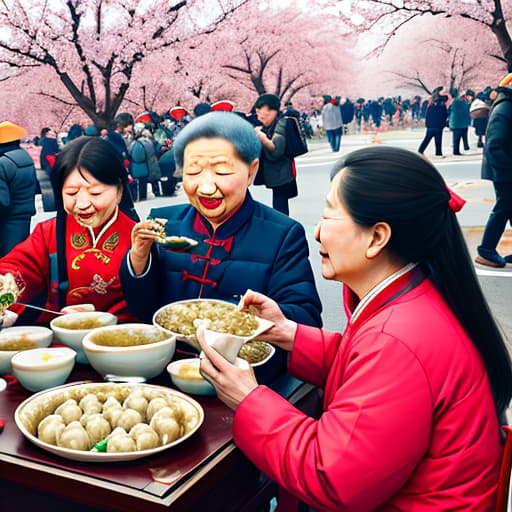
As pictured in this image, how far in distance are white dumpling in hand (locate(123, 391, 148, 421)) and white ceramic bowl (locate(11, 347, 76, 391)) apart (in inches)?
11.3

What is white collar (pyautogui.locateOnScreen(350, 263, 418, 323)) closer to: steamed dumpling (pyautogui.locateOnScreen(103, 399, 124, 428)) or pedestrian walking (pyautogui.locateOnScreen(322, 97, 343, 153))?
steamed dumpling (pyautogui.locateOnScreen(103, 399, 124, 428))

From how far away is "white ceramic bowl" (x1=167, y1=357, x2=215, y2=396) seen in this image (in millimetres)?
1805

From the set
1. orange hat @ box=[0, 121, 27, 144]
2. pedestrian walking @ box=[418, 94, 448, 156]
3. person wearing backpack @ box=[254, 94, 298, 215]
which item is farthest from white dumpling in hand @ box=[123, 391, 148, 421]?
pedestrian walking @ box=[418, 94, 448, 156]

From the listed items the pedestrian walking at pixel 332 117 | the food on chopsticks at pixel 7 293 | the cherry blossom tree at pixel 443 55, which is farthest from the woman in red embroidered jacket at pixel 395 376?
the cherry blossom tree at pixel 443 55

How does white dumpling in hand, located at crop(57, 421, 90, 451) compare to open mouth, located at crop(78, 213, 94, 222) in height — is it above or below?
below

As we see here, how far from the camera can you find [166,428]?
1.53 m

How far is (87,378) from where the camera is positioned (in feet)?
6.48

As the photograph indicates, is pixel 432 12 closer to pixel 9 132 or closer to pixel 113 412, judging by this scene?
pixel 9 132

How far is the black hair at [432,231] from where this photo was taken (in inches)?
58.2

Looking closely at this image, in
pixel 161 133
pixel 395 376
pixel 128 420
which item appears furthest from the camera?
pixel 161 133

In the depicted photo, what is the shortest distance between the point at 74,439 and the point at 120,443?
0.39 ft

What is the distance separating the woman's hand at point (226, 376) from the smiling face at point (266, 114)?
610 cm

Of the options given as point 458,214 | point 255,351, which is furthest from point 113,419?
point 458,214

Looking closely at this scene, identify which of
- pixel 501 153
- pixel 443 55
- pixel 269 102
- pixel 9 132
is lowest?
pixel 501 153
